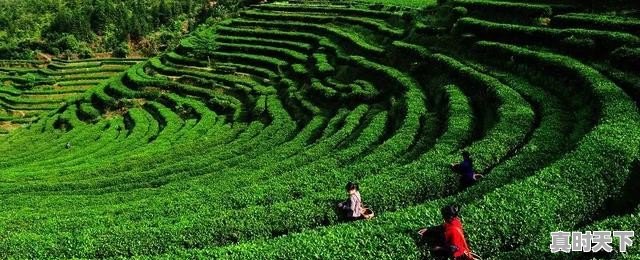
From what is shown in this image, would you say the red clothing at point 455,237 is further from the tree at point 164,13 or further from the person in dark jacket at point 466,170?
the tree at point 164,13

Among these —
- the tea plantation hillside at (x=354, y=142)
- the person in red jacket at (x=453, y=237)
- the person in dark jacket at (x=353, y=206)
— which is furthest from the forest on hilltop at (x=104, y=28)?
the person in red jacket at (x=453, y=237)

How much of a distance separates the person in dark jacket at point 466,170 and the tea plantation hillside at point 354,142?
55 cm

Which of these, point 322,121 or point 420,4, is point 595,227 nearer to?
point 322,121

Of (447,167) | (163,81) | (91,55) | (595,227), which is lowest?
(91,55)

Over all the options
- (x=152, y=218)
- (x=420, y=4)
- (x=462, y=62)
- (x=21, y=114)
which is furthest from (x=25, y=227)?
(x=21, y=114)

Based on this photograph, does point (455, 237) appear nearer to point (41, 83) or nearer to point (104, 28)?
point (41, 83)

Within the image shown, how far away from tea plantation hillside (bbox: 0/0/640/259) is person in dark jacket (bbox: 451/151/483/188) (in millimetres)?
546

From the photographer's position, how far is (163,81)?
2269 inches

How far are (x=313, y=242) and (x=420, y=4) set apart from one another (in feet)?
156

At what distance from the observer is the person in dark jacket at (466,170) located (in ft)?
50.2

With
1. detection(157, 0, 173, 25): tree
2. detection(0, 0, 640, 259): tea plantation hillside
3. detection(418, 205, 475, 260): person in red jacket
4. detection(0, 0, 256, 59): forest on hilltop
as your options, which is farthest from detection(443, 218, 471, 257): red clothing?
detection(157, 0, 173, 25): tree

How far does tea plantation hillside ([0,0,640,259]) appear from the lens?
1291cm

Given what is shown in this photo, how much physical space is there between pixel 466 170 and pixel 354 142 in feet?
32.3

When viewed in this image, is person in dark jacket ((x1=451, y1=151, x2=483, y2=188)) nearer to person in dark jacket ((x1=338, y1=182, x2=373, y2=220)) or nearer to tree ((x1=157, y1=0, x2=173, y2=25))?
person in dark jacket ((x1=338, y1=182, x2=373, y2=220))
